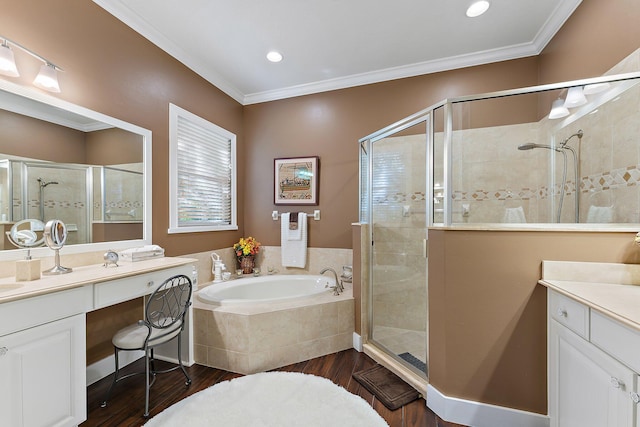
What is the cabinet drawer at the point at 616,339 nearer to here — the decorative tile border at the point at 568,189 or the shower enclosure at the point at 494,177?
the shower enclosure at the point at 494,177

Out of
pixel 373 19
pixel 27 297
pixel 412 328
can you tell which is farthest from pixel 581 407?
pixel 373 19

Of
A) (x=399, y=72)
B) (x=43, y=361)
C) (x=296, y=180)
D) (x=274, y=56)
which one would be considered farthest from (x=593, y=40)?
(x=43, y=361)

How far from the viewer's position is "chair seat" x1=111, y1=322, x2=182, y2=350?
1610mm

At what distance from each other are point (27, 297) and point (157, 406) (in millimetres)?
1040

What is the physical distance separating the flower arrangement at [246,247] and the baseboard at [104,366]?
140 centimetres

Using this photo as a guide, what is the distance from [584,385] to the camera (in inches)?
43.9

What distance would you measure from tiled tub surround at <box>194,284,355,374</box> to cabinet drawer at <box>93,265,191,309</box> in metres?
0.49

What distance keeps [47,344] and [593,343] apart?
7.77ft

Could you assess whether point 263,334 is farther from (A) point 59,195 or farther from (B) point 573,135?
(B) point 573,135

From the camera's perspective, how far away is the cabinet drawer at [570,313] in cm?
112

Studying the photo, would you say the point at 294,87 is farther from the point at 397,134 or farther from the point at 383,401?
the point at 383,401

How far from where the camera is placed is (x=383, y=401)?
5.66 feet

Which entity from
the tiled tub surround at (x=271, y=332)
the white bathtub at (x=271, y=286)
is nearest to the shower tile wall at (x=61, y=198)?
the tiled tub surround at (x=271, y=332)

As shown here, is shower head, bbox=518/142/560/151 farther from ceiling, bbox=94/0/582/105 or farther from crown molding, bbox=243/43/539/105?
crown molding, bbox=243/43/539/105
